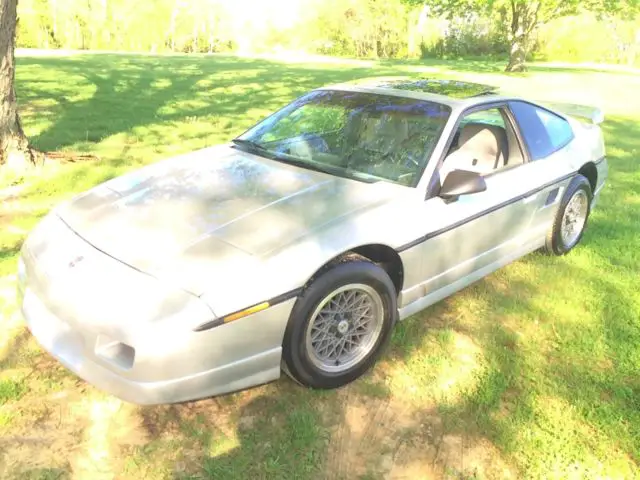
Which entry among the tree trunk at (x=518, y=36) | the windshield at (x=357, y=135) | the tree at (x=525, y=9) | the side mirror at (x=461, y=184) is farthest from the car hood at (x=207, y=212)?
the tree trunk at (x=518, y=36)

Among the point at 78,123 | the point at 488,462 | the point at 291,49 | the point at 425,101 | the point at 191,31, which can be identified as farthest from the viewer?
the point at 291,49


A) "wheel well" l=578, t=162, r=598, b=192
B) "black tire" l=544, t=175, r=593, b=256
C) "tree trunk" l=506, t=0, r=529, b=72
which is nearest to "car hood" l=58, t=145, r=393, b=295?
"black tire" l=544, t=175, r=593, b=256

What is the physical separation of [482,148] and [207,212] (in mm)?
2219

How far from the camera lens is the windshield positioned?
3.50 m

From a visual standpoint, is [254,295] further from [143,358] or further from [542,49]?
[542,49]

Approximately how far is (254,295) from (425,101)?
203cm

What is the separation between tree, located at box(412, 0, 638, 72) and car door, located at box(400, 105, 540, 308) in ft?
72.0

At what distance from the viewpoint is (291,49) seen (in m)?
52.7

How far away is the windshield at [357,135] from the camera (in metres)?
3.50

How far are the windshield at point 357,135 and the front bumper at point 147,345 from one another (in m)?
1.26

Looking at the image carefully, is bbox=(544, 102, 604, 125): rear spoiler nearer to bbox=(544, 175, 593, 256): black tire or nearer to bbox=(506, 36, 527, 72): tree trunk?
bbox=(544, 175, 593, 256): black tire

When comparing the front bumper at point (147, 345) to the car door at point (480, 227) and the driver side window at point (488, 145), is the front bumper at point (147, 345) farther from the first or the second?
the driver side window at point (488, 145)

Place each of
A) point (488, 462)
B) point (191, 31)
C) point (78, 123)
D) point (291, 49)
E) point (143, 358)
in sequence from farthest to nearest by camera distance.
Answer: point (291, 49)
point (191, 31)
point (78, 123)
point (488, 462)
point (143, 358)

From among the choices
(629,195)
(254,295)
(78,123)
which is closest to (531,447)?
(254,295)
